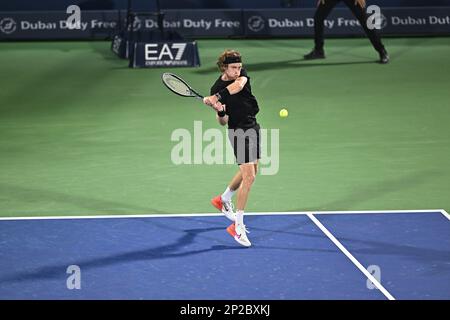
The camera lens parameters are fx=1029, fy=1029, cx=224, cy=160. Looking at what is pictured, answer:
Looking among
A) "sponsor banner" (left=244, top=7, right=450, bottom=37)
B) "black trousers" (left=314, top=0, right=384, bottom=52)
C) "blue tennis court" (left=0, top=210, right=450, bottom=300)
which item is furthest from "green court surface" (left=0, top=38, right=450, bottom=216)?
"sponsor banner" (left=244, top=7, right=450, bottom=37)

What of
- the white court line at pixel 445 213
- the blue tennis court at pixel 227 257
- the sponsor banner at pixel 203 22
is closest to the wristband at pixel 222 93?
the blue tennis court at pixel 227 257

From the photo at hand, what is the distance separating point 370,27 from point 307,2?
15.2 feet

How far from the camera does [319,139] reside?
50.3ft

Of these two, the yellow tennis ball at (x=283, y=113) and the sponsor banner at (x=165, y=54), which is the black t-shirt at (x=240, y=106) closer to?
the yellow tennis ball at (x=283, y=113)

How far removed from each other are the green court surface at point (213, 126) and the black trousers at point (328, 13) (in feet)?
1.49

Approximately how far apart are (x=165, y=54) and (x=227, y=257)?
11.2 meters

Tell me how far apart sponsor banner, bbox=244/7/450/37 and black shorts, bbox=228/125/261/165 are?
1421 centimetres

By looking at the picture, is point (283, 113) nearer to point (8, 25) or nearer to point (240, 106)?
point (240, 106)

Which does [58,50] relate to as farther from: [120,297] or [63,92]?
[120,297]

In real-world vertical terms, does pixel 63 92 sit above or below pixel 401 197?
above

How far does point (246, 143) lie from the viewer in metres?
10.7

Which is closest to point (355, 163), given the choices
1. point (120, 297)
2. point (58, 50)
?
point (120, 297)

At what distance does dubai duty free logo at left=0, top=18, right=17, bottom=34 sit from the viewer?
24312mm
